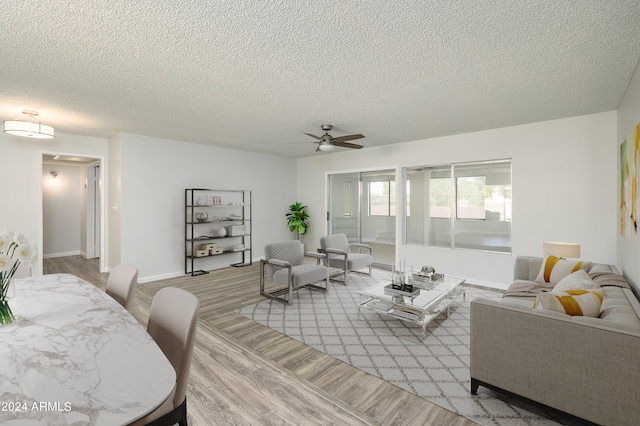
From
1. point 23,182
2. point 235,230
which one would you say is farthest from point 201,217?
point 23,182

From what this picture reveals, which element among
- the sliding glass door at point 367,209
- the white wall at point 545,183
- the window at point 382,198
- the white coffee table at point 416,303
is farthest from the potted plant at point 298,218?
the white coffee table at point 416,303

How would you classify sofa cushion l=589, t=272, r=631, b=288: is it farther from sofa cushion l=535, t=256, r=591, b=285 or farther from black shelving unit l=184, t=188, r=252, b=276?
black shelving unit l=184, t=188, r=252, b=276

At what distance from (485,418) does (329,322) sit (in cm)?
180

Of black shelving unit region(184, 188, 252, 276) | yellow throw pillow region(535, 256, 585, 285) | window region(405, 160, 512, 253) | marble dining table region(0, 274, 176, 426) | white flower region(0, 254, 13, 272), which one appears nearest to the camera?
marble dining table region(0, 274, 176, 426)

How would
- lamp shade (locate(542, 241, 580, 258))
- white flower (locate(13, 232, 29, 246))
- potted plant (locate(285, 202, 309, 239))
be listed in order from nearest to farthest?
white flower (locate(13, 232, 29, 246)) → lamp shade (locate(542, 241, 580, 258)) → potted plant (locate(285, 202, 309, 239))

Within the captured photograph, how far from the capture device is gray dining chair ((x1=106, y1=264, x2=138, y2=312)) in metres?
2.01

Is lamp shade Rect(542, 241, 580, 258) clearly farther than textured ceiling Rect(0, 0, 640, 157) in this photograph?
Yes

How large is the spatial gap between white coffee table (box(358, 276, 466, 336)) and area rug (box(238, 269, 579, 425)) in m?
Answer: 0.14

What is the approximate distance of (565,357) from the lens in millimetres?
1718

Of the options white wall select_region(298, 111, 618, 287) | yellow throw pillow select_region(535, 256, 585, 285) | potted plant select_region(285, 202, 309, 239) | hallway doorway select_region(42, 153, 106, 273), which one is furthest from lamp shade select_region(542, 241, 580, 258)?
hallway doorway select_region(42, 153, 106, 273)

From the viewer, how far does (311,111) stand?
3.88 meters

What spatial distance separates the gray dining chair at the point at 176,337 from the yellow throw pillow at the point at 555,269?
12.0ft

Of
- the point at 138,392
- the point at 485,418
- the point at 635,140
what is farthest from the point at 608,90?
the point at 138,392

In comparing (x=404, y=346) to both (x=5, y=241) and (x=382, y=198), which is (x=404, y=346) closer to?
(x=5, y=241)
